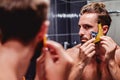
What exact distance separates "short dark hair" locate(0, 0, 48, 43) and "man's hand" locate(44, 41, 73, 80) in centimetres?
20

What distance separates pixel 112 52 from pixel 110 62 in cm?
7

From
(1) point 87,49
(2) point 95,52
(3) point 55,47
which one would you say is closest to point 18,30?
(3) point 55,47

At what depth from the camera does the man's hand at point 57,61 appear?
0.81 meters

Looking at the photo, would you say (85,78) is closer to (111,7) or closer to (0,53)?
(111,7)

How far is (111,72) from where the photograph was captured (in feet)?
5.01

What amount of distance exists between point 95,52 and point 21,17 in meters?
1.04

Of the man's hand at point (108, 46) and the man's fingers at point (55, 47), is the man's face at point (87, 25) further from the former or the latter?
the man's fingers at point (55, 47)

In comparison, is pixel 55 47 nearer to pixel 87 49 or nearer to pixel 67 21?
pixel 87 49

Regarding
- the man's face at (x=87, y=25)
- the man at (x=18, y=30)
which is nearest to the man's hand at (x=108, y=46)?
the man's face at (x=87, y=25)

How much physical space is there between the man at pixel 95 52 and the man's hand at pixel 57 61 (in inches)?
25.4

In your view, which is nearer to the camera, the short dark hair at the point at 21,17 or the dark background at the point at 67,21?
the short dark hair at the point at 21,17

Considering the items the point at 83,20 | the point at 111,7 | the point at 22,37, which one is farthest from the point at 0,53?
the point at 111,7

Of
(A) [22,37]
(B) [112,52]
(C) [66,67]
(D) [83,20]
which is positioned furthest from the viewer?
(D) [83,20]

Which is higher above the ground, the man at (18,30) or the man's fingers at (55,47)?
the man at (18,30)
